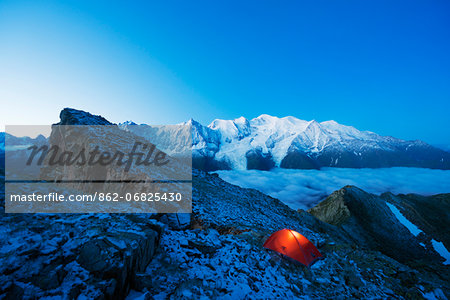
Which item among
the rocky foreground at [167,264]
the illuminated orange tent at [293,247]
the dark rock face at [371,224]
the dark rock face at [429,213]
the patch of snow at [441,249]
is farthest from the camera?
the dark rock face at [429,213]

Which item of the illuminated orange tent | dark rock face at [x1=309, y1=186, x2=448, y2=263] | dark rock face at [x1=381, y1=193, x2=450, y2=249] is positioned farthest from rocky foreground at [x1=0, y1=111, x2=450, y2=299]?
dark rock face at [x1=381, y1=193, x2=450, y2=249]

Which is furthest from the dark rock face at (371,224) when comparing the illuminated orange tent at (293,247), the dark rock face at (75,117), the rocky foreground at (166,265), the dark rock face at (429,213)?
the dark rock face at (75,117)

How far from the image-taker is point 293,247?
34.6ft

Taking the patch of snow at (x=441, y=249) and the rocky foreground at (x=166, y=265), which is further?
the patch of snow at (x=441, y=249)

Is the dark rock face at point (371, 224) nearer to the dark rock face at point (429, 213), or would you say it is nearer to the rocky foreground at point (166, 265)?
the dark rock face at point (429, 213)

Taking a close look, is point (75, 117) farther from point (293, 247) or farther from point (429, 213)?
point (429, 213)

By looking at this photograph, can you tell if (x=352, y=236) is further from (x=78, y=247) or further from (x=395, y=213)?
(x=78, y=247)

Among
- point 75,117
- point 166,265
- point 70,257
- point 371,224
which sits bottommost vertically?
point 371,224

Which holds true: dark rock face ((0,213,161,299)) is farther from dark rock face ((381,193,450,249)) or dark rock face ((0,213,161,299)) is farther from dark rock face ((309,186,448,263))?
dark rock face ((381,193,450,249))

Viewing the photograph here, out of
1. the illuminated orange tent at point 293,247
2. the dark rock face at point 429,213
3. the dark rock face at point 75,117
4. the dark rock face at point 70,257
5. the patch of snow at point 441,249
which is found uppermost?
the dark rock face at point 75,117

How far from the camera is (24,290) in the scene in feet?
14.0

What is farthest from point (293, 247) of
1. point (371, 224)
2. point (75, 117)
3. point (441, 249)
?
point (441, 249)

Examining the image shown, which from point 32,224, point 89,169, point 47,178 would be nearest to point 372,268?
point 32,224

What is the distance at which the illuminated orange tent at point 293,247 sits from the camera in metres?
10.3
